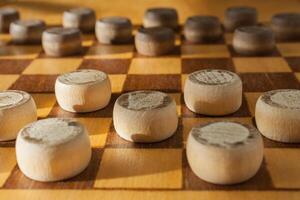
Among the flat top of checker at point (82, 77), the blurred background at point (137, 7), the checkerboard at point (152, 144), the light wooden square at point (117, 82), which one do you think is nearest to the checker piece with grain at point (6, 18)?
the checkerboard at point (152, 144)

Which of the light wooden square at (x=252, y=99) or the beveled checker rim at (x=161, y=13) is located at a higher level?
the beveled checker rim at (x=161, y=13)

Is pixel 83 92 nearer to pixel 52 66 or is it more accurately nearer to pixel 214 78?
pixel 214 78

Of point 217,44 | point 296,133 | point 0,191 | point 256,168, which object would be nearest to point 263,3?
point 217,44

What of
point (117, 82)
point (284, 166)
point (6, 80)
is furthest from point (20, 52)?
point (284, 166)

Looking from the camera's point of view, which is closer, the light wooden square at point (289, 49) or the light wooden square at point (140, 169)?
the light wooden square at point (140, 169)

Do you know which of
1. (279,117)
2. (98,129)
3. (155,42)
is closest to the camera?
(279,117)

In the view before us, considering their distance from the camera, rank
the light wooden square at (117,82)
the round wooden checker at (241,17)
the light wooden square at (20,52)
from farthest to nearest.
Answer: the round wooden checker at (241,17)
the light wooden square at (20,52)
the light wooden square at (117,82)

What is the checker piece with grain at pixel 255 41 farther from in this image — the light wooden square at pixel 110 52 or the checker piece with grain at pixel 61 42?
the checker piece with grain at pixel 61 42

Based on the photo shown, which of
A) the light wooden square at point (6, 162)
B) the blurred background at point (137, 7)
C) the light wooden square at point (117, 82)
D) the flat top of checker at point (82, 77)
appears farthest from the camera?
the blurred background at point (137, 7)

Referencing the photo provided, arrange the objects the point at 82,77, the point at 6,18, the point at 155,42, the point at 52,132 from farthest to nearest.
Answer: the point at 6,18 → the point at 155,42 → the point at 82,77 → the point at 52,132
